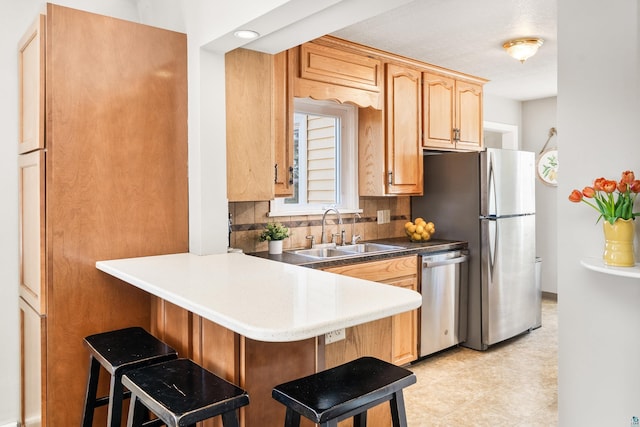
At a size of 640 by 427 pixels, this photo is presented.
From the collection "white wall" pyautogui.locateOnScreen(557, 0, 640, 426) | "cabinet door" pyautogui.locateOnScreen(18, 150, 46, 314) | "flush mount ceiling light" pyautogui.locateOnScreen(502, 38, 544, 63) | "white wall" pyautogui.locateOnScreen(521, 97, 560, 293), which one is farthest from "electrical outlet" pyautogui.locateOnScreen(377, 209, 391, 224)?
"cabinet door" pyautogui.locateOnScreen(18, 150, 46, 314)

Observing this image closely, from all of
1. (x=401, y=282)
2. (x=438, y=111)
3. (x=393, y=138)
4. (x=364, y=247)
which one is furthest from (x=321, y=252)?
(x=438, y=111)

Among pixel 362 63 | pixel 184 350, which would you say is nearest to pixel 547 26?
pixel 362 63

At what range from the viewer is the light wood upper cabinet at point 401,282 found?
3188 mm

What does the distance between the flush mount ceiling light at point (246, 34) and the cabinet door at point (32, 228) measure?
100 cm

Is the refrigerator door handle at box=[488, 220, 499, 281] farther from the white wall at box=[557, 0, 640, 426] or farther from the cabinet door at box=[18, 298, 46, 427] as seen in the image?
the cabinet door at box=[18, 298, 46, 427]

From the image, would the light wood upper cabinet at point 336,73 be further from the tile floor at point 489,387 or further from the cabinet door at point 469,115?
the tile floor at point 489,387

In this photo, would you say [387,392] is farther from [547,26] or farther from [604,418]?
[547,26]

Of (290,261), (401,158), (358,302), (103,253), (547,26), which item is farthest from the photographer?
(401,158)

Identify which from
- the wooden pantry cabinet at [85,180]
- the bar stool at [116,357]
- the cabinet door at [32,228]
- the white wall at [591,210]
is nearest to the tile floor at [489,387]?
the white wall at [591,210]

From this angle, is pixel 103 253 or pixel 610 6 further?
pixel 103 253

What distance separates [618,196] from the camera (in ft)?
5.53

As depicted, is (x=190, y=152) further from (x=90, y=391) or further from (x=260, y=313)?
(x=260, y=313)

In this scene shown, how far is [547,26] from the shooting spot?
10.2ft

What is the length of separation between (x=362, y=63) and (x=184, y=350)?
244 centimetres
